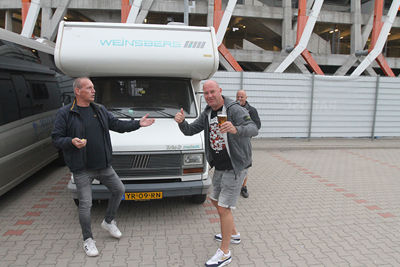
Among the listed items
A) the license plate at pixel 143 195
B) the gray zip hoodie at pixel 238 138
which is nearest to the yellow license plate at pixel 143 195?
the license plate at pixel 143 195

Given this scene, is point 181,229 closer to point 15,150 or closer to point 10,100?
point 15,150

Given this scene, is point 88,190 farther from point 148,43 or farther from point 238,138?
point 148,43

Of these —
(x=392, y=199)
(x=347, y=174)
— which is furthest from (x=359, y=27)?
(x=392, y=199)

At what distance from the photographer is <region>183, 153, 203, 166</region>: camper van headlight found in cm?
423

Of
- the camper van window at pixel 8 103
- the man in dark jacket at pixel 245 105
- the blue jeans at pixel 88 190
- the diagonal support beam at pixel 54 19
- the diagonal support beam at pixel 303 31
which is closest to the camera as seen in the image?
the blue jeans at pixel 88 190

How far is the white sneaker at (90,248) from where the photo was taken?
3.43m

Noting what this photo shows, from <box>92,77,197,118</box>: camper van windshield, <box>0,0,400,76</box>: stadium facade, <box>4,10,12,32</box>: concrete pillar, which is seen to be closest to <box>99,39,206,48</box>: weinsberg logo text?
<box>92,77,197,118</box>: camper van windshield

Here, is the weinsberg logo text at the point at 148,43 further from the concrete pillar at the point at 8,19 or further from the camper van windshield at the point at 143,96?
the concrete pillar at the point at 8,19

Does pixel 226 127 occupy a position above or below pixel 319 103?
above

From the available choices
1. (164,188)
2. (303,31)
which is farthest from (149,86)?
(303,31)

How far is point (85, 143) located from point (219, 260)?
193 cm

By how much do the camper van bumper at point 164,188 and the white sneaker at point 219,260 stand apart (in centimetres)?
112

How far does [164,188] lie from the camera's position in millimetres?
4102

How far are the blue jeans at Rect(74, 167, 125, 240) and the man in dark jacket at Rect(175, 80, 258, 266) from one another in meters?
1.14
